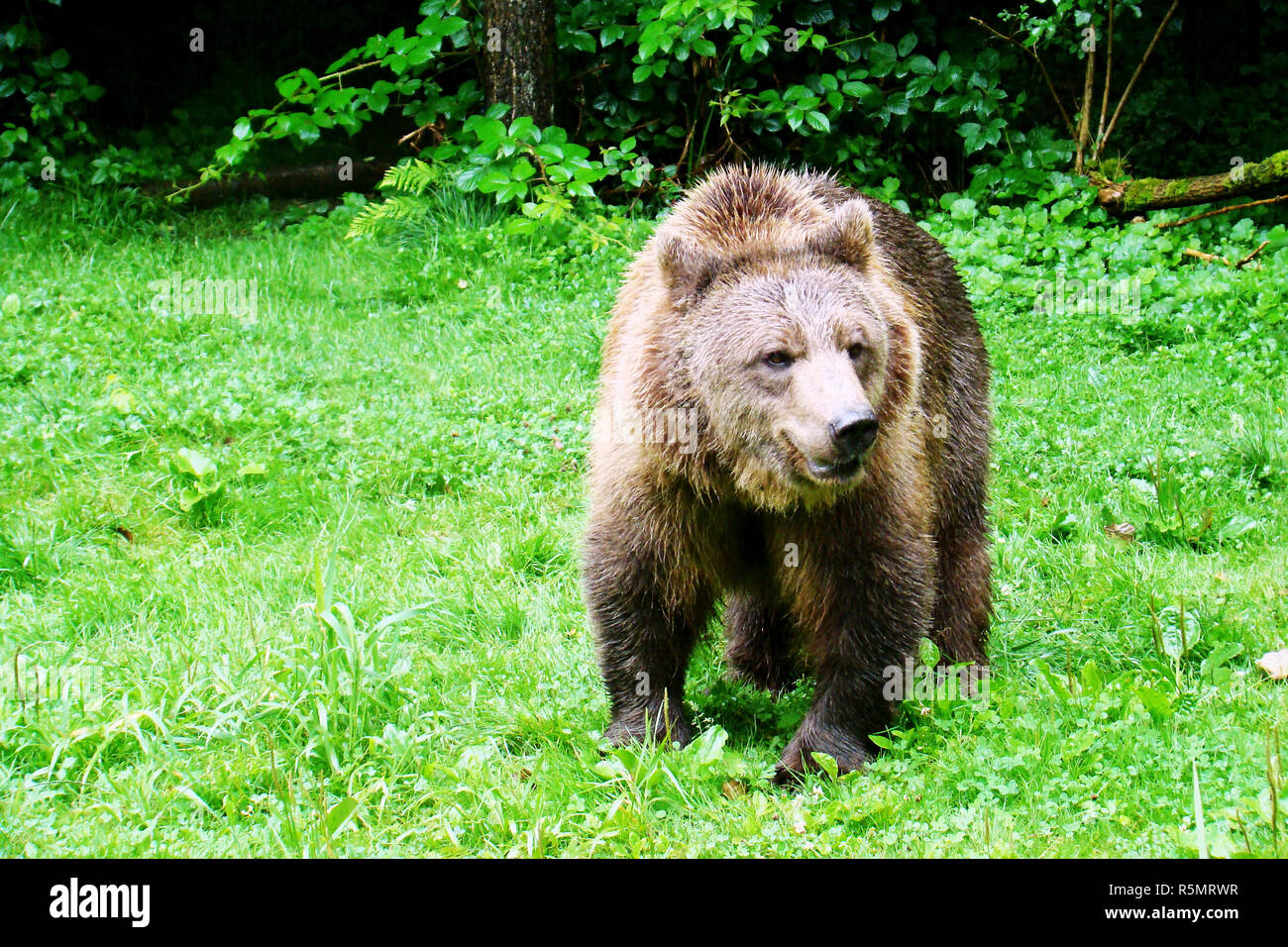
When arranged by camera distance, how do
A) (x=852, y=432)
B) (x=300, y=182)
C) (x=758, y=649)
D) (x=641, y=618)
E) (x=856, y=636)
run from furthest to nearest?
1. (x=300, y=182)
2. (x=758, y=649)
3. (x=641, y=618)
4. (x=856, y=636)
5. (x=852, y=432)

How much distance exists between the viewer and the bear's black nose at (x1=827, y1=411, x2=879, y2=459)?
3.39 meters

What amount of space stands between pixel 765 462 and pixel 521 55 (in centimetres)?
632

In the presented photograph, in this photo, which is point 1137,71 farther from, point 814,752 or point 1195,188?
point 814,752

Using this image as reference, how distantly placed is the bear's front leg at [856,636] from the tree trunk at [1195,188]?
5.96m

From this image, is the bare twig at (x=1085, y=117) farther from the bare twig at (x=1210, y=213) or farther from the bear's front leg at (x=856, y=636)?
the bear's front leg at (x=856, y=636)

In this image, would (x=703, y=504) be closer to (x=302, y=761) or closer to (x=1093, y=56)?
(x=302, y=761)

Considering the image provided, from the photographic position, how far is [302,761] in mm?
3818

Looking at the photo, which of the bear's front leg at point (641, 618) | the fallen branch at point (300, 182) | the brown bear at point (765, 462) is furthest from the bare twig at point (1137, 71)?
the bear's front leg at point (641, 618)

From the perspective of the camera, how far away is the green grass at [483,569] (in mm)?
→ 3551

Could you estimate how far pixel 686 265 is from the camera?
3896 millimetres

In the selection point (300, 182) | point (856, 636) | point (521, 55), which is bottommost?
point (856, 636)

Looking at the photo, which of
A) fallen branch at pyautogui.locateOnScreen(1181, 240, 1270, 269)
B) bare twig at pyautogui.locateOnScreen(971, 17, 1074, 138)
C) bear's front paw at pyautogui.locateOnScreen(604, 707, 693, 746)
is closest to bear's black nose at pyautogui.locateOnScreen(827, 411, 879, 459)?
bear's front paw at pyautogui.locateOnScreen(604, 707, 693, 746)

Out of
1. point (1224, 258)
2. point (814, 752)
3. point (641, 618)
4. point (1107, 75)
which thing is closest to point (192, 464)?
point (641, 618)

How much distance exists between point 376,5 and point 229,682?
832cm
